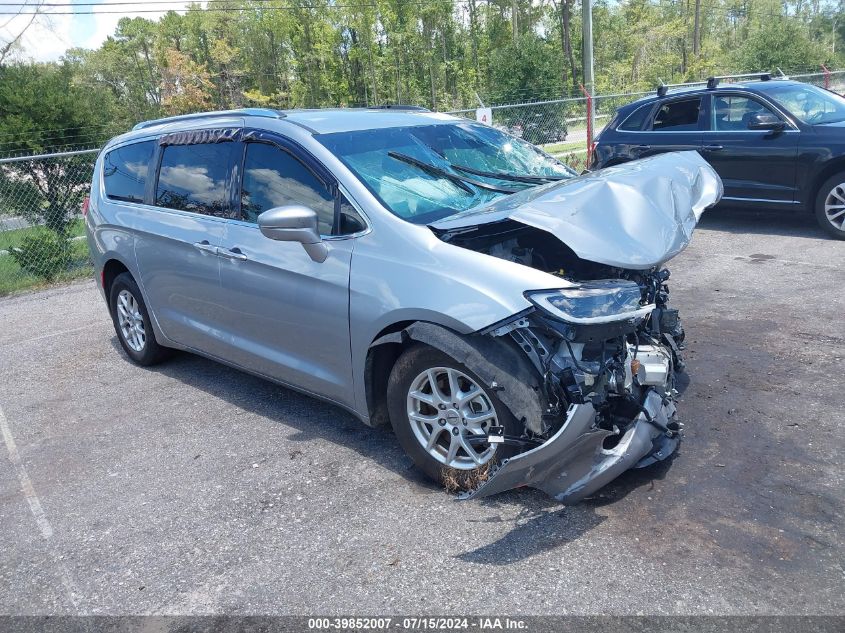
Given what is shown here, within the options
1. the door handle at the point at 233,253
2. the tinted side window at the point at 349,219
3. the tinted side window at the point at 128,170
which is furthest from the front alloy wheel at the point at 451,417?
the tinted side window at the point at 128,170

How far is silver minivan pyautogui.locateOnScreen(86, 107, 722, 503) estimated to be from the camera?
3.33 metres

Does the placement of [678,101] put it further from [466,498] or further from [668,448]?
[466,498]

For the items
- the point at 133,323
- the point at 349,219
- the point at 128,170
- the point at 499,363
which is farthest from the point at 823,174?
the point at 133,323

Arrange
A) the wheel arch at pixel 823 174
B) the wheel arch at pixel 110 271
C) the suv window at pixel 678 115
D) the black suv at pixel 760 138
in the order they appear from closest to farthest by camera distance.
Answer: the wheel arch at pixel 110 271, the wheel arch at pixel 823 174, the black suv at pixel 760 138, the suv window at pixel 678 115

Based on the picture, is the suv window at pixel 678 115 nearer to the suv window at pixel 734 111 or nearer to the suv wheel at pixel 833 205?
the suv window at pixel 734 111

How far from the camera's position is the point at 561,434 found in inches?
125

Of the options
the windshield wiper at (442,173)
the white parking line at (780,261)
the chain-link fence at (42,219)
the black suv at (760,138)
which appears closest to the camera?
the windshield wiper at (442,173)

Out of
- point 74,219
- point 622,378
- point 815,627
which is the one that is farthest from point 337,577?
point 74,219

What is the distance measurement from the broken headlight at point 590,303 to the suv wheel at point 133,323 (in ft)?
12.2

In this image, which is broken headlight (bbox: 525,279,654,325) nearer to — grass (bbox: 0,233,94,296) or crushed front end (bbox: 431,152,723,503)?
crushed front end (bbox: 431,152,723,503)

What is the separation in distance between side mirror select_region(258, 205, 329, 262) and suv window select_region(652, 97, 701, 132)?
719 cm

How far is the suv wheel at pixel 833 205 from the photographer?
27.1 feet

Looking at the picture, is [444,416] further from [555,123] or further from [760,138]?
[555,123]

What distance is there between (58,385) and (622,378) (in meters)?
4.76
